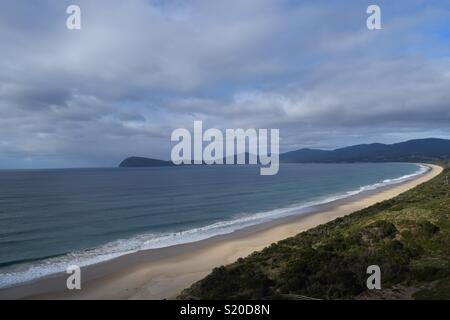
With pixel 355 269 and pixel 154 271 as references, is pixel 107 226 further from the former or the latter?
pixel 355 269

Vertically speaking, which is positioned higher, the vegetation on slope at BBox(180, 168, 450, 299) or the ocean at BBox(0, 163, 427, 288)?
the vegetation on slope at BBox(180, 168, 450, 299)

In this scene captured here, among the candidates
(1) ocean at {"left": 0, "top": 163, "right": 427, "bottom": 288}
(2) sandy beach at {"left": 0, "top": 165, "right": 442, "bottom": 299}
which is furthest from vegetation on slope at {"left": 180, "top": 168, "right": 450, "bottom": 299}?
(1) ocean at {"left": 0, "top": 163, "right": 427, "bottom": 288}

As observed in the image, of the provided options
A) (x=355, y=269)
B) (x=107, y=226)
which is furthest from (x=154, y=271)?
(x=107, y=226)

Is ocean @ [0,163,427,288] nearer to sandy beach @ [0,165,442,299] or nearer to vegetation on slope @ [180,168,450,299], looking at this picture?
sandy beach @ [0,165,442,299]

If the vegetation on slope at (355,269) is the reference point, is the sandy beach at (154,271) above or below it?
below

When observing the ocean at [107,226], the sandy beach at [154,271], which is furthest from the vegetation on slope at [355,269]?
the ocean at [107,226]

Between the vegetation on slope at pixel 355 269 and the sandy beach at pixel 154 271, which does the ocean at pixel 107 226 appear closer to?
the sandy beach at pixel 154 271
